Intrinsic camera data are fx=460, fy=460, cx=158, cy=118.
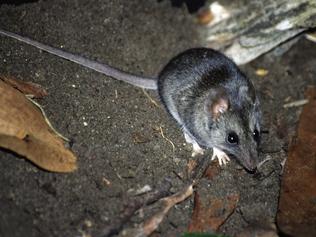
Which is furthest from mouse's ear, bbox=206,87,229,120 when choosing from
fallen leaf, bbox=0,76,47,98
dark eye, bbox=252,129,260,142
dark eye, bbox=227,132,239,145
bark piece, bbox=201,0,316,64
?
fallen leaf, bbox=0,76,47,98

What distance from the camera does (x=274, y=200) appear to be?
443cm

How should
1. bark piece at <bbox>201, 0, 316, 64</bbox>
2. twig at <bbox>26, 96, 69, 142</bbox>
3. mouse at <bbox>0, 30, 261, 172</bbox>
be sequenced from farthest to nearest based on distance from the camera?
bark piece at <bbox>201, 0, 316, 64</bbox>, mouse at <bbox>0, 30, 261, 172</bbox>, twig at <bbox>26, 96, 69, 142</bbox>

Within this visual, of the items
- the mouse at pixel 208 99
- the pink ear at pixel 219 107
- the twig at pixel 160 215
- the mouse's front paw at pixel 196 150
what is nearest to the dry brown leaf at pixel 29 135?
the twig at pixel 160 215

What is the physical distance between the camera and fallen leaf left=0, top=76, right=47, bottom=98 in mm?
4340

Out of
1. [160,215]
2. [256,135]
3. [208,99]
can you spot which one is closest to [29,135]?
[160,215]

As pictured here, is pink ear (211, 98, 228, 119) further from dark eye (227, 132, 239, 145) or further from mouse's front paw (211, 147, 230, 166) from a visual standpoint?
mouse's front paw (211, 147, 230, 166)

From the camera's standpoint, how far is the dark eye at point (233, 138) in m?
4.68

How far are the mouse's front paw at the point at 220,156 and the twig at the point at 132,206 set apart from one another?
837 millimetres

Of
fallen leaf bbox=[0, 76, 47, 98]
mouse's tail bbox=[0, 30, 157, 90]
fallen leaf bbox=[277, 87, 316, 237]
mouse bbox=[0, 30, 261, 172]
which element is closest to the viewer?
fallen leaf bbox=[277, 87, 316, 237]

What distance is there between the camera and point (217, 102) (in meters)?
4.70

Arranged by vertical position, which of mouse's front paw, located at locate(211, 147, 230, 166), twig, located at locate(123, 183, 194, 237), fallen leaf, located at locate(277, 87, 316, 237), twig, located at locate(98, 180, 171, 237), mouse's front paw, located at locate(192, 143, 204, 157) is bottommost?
mouse's front paw, located at locate(211, 147, 230, 166)

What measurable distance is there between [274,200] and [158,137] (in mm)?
1295

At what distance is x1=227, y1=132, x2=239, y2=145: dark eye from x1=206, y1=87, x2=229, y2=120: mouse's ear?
0.78 feet

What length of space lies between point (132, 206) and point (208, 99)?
1.55m
